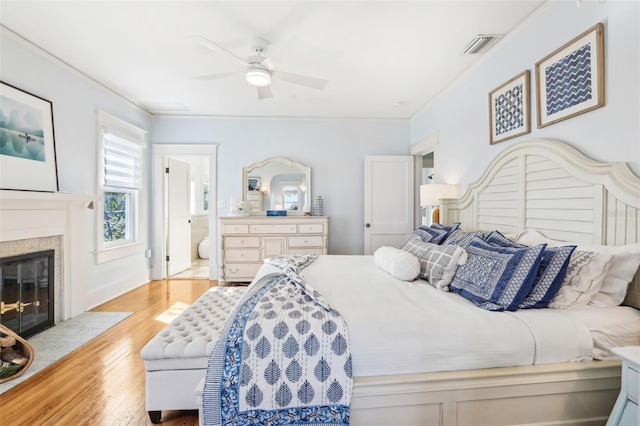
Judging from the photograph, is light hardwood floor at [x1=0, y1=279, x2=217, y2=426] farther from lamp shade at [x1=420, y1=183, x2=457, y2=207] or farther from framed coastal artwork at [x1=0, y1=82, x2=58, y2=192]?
lamp shade at [x1=420, y1=183, x2=457, y2=207]

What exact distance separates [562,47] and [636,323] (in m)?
1.68

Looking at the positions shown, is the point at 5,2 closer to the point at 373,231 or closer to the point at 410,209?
the point at 373,231

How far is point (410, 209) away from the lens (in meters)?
4.52

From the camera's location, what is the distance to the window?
3512 mm

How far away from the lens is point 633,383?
1.03m

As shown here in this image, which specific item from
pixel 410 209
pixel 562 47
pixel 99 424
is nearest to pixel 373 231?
pixel 410 209

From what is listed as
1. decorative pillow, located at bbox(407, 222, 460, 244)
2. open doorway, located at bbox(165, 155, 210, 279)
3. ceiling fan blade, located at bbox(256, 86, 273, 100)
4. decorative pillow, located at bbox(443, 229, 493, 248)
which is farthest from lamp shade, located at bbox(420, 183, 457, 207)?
open doorway, located at bbox(165, 155, 210, 279)

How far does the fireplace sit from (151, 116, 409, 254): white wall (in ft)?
7.43

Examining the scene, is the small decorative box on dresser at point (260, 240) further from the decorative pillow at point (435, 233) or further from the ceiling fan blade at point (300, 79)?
the ceiling fan blade at point (300, 79)

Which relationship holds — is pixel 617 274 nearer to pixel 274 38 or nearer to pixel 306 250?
pixel 274 38

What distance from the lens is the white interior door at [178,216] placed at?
15.5 ft

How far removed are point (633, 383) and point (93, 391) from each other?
8.91 feet

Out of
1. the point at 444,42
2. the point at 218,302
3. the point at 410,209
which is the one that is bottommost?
the point at 218,302

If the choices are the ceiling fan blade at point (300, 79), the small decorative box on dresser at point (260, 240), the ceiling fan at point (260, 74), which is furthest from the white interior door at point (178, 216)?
the ceiling fan blade at point (300, 79)
